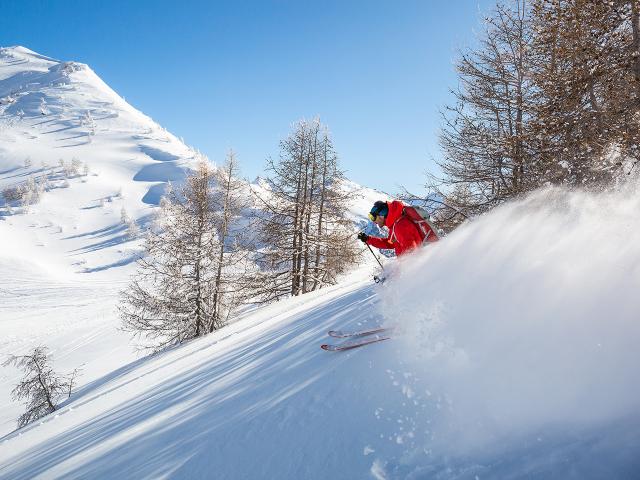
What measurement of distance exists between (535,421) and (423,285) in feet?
8.35

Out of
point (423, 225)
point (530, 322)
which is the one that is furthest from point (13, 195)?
point (530, 322)

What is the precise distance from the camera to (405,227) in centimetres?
655

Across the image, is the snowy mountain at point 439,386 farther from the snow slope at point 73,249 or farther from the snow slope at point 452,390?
the snow slope at point 73,249

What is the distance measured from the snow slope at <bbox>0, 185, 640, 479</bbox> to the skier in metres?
1.10

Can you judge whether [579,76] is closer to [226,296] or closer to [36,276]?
[226,296]

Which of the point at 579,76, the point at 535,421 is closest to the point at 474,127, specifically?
the point at 579,76

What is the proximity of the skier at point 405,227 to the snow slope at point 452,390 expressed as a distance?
1095 mm

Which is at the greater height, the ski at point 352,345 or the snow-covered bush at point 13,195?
the snow-covered bush at point 13,195

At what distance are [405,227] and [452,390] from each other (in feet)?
12.9

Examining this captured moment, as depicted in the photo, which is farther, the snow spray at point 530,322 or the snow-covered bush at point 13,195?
the snow-covered bush at point 13,195

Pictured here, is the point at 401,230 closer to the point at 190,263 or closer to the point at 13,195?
the point at 190,263

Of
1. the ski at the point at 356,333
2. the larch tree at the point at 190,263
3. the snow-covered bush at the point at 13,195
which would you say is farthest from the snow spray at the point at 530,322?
the snow-covered bush at the point at 13,195

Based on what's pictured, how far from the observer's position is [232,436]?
129 inches

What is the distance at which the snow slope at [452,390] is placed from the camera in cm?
232
